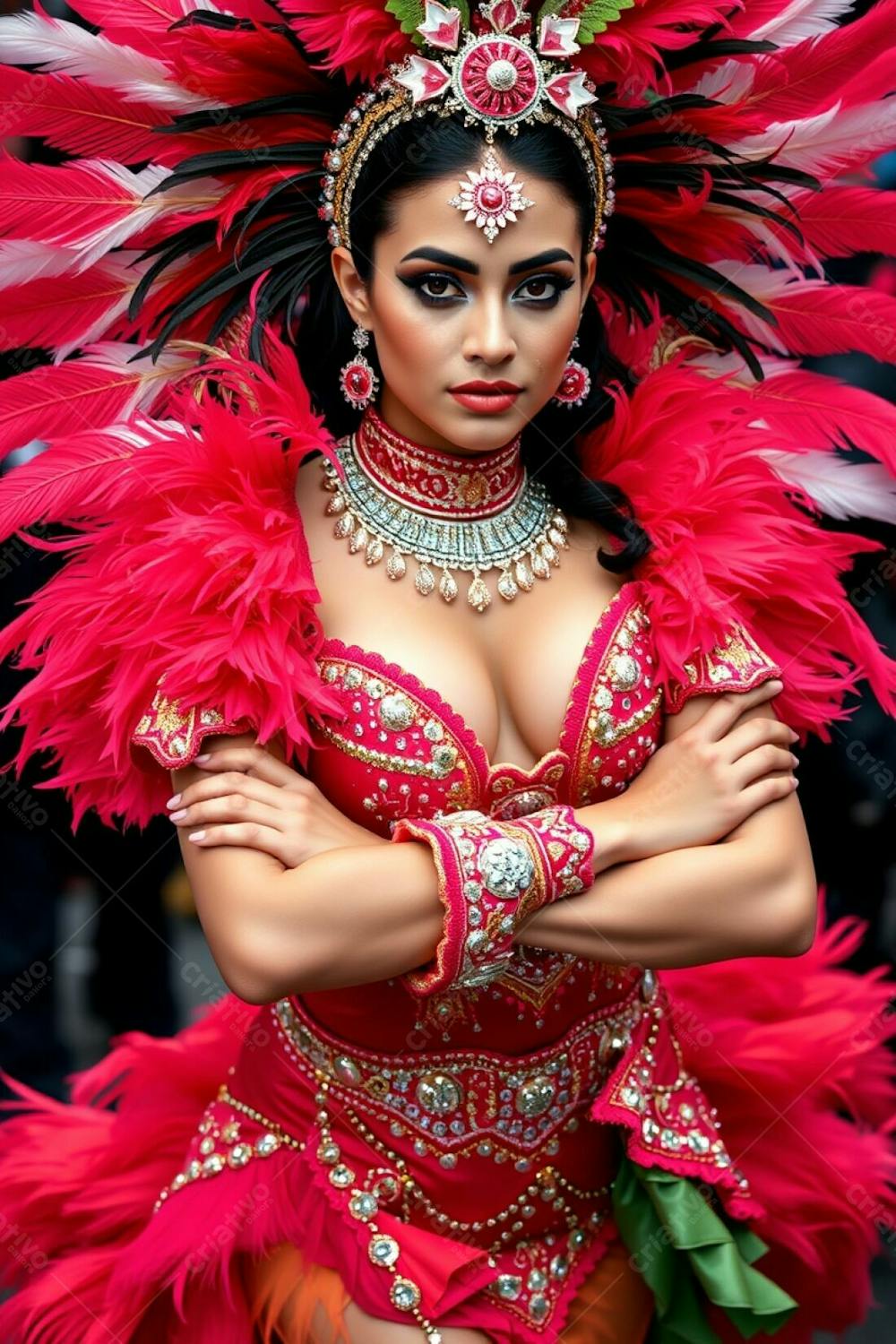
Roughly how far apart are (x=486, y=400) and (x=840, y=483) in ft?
2.58

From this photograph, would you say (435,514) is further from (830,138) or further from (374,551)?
(830,138)

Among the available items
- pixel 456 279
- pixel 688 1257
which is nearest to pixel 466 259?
pixel 456 279

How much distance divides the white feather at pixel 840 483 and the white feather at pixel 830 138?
44 centimetres

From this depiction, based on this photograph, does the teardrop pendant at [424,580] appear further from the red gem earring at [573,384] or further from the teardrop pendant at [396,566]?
the red gem earring at [573,384]

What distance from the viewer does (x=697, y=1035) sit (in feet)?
9.55

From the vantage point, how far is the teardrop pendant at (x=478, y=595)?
2.47 m

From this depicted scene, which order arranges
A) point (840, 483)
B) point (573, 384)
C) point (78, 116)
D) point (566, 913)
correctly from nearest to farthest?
point (566, 913)
point (78, 116)
point (573, 384)
point (840, 483)

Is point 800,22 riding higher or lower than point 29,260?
higher

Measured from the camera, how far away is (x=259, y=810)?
229 centimetres

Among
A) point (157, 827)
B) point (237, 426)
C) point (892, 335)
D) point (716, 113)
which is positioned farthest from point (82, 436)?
point (157, 827)

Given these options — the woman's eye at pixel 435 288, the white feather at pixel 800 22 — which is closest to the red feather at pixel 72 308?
the woman's eye at pixel 435 288

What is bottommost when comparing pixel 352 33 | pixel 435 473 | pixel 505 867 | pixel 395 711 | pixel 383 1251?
pixel 383 1251

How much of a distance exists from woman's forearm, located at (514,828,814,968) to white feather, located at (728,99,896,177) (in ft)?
3.43

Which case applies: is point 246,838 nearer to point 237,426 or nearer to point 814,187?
point 237,426
